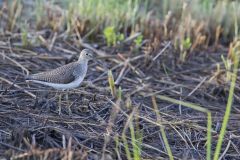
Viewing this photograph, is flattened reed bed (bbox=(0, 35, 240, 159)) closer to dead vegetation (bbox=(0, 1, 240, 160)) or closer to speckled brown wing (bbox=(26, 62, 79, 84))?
dead vegetation (bbox=(0, 1, 240, 160))

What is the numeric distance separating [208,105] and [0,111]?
2.14 metres

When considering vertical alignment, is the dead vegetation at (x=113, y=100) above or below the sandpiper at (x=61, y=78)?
below

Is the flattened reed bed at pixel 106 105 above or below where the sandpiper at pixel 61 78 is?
below

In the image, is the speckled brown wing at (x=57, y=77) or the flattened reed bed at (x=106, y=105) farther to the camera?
the speckled brown wing at (x=57, y=77)

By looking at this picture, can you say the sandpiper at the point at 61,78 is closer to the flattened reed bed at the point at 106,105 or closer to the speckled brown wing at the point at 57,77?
the speckled brown wing at the point at 57,77

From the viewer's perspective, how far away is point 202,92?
20.0ft

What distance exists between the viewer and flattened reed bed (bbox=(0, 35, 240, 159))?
4.27 meters

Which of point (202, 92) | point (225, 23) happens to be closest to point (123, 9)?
point (225, 23)

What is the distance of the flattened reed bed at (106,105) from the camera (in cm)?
427

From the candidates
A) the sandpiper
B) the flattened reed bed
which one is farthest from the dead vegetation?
the sandpiper

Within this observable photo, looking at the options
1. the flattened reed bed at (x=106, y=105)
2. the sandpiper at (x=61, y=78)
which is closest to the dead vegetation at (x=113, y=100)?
the flattened reed bed at (x=106, y=105)

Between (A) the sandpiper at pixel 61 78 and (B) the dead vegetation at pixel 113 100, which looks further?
(A) the sandpiper at pixel 61 78

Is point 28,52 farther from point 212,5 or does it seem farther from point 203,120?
point 212,5

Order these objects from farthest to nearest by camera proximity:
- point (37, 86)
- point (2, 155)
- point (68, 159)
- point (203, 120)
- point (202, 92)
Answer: point (202, 92) < point (37, 86) < point (203, 120) < point (2, 155) < point (68, 159)
